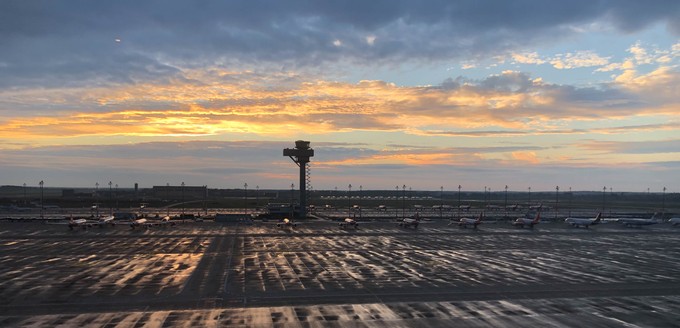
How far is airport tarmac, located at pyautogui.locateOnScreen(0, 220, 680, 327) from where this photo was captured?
29.3 meters

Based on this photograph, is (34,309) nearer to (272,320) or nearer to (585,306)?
(272,320)

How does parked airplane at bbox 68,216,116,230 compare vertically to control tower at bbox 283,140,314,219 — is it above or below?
below

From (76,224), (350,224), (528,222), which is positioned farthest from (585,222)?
(76,224)

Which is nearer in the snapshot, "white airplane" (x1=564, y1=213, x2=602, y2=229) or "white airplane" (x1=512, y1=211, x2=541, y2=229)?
"white airplane" (x1=512, y1=211, x2=541, y2=229)

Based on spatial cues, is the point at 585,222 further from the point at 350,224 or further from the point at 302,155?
the point at 302,155

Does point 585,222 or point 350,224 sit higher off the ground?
point 585,222

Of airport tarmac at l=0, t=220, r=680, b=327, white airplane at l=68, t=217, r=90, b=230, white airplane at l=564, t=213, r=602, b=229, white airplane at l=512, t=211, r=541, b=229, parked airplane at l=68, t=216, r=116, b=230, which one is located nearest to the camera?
airport tarmac at l=0, t=220, r=680, b=327

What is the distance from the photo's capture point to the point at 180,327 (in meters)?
26.9

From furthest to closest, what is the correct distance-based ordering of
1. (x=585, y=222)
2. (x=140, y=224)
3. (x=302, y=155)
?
(x=302, y=155) → (x=585, y=222) → (x=140, y=224)

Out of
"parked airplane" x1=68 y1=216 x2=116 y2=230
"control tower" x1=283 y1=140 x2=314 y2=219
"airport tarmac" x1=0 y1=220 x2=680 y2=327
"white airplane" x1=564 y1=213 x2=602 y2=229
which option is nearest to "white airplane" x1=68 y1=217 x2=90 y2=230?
"parked airplane" x1=68 y1=216 x2=116 y2=230

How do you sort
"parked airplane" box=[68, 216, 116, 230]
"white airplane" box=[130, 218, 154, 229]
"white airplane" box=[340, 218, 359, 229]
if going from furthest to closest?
"white airplane" box=[340, 218, 359, 229] → "white airplane" box=[130, 218, 154, 229] → "parked airplane" box=[68, 216, 116, 230]

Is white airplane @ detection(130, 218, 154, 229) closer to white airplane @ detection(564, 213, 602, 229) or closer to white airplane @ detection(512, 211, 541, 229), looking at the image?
white airplane @ detection(512, 211, 541, 229)

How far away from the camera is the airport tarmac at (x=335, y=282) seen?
1154 inches

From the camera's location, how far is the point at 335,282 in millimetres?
40000
